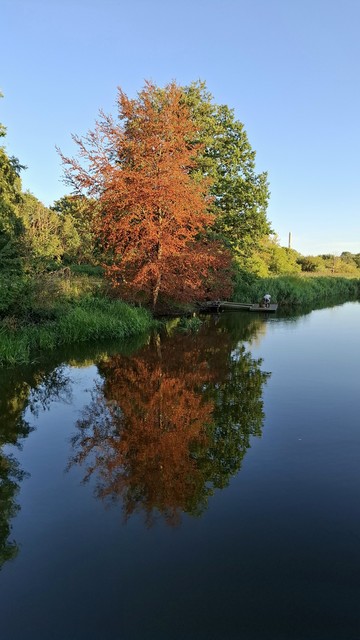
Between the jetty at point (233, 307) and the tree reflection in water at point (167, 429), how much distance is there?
1500 centimetres

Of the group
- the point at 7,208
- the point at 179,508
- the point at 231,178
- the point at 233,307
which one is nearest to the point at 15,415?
the point at 179,508

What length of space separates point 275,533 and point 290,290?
32793 millimetres

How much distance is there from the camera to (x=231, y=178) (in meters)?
33.3

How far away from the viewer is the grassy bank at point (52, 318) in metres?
12.9

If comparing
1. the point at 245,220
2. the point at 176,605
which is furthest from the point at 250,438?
the point at 245,220

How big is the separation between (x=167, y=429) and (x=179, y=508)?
2468 millimetres

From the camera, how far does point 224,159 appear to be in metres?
33.8

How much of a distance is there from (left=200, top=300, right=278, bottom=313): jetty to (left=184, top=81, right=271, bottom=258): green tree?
5.46m

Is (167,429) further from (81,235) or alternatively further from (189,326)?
(81,235)

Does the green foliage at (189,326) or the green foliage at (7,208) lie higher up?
the green foliage at (7,208)

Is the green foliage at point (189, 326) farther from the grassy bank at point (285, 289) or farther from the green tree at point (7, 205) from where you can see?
the grassy bank at point (285, 289)

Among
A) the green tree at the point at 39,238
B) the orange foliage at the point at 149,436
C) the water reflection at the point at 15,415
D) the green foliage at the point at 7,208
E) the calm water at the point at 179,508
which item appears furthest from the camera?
the green tree at the point at 39,238

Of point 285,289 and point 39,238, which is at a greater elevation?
point 39,238

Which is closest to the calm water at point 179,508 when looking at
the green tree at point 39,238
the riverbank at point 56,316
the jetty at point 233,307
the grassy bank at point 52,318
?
the grassy bank at point 52,318
